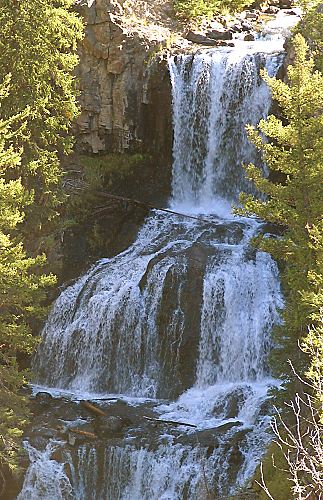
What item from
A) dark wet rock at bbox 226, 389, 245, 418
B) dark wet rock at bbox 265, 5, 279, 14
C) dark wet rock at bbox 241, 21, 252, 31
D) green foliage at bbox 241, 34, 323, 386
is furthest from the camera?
dark wet rock at bbox 265, 5, 279, 14

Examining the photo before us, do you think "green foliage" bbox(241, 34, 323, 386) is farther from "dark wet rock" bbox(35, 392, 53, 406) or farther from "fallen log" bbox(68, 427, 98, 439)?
"dark wet rock" bbox(35, 392, 53, 406)

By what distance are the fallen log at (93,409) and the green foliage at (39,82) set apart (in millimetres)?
5377

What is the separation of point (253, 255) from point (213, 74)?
6348 mm

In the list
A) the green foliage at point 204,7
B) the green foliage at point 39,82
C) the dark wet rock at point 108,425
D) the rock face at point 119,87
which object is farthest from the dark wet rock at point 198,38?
the dark wet rock at point 108,425

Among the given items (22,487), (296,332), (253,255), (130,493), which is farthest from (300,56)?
(22,487)

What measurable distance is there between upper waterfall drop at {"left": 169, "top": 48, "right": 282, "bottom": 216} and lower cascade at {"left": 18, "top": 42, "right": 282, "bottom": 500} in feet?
0.11

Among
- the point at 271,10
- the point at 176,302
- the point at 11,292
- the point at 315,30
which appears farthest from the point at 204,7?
the point at 11,292

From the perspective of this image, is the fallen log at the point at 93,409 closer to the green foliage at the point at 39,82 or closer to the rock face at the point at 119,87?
the green foliage at the point at 39,82

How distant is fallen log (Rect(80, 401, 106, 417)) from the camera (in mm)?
15703

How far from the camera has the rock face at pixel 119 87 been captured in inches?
843

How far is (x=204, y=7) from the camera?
23578 millimetres

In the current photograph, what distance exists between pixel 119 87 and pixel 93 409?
10.9 metres

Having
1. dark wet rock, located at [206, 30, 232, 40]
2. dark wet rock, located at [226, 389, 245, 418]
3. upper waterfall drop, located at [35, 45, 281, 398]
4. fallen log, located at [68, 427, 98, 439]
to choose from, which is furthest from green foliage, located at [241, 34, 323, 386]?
dark wet rock, located at [206, 30, 232, 40]

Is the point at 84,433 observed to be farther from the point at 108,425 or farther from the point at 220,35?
the point at 220,35
